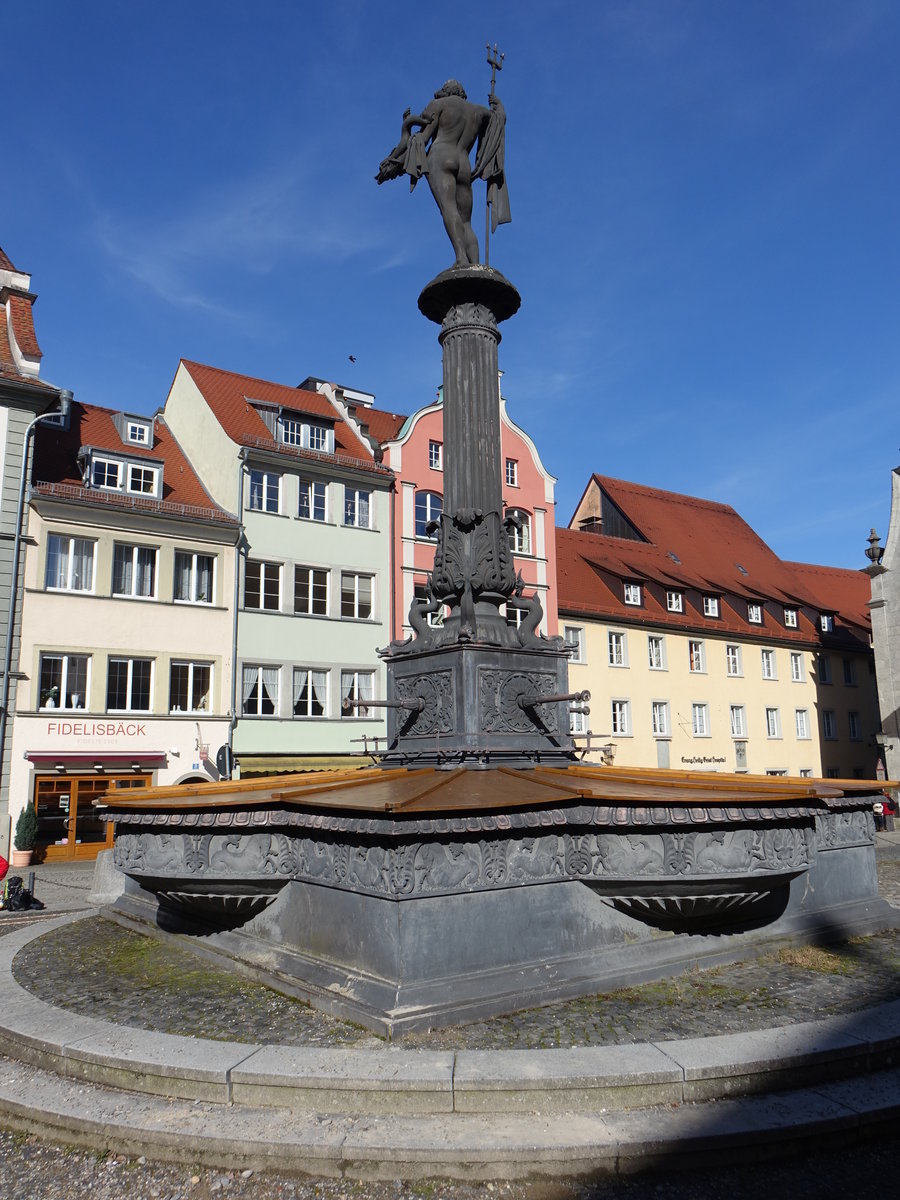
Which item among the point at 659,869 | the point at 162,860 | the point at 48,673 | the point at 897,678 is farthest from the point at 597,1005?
the point at 897,678

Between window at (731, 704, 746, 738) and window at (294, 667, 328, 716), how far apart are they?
61.6ft

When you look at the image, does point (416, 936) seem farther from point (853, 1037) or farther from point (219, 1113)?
point (853, 1037)

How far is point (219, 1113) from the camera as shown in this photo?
4727mm

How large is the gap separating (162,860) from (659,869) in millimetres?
3770

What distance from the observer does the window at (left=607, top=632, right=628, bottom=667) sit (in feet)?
120

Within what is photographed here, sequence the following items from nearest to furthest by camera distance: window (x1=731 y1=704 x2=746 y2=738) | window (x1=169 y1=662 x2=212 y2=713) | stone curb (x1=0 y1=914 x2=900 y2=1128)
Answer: stone curb (x1=0 y1=914 x2=900 y2=1128), window (x1=169 y1=662 x2=212 y2=713), window (x1=731 y1=704 x2=746 y2=738)

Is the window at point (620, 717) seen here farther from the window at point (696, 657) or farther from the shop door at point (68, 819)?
the shop door at point (68, 819)

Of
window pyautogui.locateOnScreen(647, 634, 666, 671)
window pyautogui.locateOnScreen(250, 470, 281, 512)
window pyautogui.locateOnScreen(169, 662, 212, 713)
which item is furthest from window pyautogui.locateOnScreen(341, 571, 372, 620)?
window pyautogui.locateOnScreen(647, 634, 666, 671)

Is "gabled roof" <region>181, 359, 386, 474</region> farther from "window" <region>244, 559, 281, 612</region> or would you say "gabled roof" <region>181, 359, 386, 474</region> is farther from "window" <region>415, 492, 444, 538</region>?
"window" <region>244, 559, 281, 612</region>

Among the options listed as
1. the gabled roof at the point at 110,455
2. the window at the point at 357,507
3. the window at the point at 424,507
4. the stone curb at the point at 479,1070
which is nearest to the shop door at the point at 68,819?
the gabled roof at the point at 110,455

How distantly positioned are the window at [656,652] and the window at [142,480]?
19.9m

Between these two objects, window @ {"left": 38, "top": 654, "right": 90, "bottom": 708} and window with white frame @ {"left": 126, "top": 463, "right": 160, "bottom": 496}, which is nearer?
window @ {"left": 38, "top": 654, "right": 90, "bottom": 708}

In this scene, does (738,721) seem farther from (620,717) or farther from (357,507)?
(357,507)

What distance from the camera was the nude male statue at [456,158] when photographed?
37.2 feet
